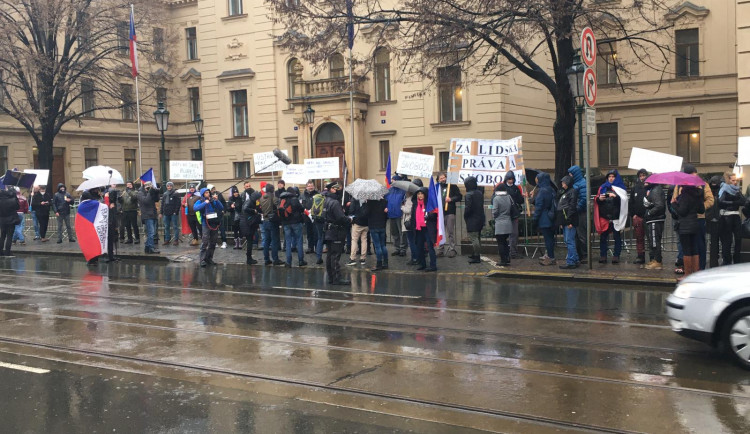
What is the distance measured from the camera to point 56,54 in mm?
33812

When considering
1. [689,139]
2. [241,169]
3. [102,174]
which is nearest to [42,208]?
[102,174]

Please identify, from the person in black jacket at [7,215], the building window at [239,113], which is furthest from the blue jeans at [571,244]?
the building window at [239,113]

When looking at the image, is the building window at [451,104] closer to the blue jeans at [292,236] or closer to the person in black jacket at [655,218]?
the blue jeans at [292,236]

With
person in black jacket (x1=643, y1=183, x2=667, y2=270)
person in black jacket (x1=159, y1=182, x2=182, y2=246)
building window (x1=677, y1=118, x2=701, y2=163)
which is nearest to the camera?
person in black jacket (x1=643, y1=183, x2=667, y2=270)

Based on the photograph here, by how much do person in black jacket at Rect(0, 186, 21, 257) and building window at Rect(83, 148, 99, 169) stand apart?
71.5 feet

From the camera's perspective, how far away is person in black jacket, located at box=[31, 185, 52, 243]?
2300 centimetres

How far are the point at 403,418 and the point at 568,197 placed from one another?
28.7ft

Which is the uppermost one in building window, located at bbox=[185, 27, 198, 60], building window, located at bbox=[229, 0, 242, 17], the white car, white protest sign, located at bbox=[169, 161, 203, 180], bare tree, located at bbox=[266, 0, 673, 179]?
building window, located at bbox=[229, 0, 242, 17]

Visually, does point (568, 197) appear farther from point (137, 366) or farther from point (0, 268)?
point (0, 268)

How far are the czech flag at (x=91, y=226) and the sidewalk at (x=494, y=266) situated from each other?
1719mm

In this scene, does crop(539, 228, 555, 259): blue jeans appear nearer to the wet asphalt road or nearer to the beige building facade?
the wet asphalt road

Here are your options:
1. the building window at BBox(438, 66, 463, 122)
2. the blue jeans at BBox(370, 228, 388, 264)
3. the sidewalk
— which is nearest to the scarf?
the blue jeans at BBox(370, 228, 388, 264)

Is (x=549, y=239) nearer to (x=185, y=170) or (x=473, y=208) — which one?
(x=473, y=208)

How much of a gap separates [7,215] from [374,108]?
1830 cm
